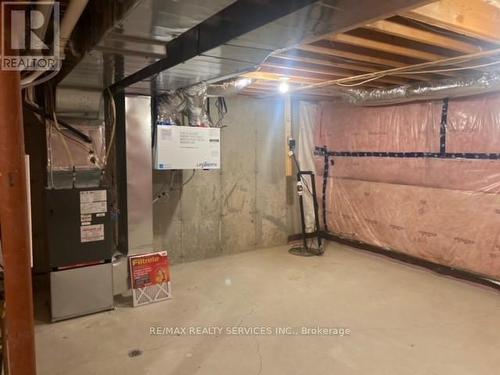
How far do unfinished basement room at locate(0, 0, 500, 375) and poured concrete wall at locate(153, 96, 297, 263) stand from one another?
24 millimetres

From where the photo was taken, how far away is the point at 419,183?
167 inches

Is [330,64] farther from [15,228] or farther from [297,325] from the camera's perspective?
[15,228]

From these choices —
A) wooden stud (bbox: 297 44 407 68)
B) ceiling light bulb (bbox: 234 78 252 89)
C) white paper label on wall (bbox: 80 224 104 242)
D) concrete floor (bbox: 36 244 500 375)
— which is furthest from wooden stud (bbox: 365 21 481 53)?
white paper label on wall (bbox: 80 224 104 242)

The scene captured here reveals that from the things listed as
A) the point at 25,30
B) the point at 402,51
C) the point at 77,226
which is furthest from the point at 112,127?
the point at 402,51

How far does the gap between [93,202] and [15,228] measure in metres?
1.64

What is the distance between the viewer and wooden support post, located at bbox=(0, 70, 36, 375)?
1.41 meters

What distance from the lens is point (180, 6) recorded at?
1.36 meters

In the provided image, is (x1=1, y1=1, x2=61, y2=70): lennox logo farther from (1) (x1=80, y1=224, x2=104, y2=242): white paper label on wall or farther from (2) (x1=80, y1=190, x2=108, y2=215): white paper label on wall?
(1) (x1=80, y1=224, x2=104, y2=242): white paper label on wall

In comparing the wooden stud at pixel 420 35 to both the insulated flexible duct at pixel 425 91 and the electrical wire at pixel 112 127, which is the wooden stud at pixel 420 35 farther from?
the electrical wire at pixel 112 127

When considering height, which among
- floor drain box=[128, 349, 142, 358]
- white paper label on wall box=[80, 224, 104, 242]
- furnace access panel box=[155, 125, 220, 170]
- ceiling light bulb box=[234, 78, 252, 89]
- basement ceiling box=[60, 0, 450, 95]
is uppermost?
ceiling light bulb box=[234, 78, 252, 89]

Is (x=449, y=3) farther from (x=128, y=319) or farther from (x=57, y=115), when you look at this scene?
(x=128, y=319)

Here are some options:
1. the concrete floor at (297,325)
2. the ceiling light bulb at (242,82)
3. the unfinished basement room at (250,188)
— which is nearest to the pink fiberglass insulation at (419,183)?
the unfinished basement room at (250,188)

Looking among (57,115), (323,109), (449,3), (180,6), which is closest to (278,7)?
(180,6)

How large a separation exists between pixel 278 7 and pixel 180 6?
380 millimetres
